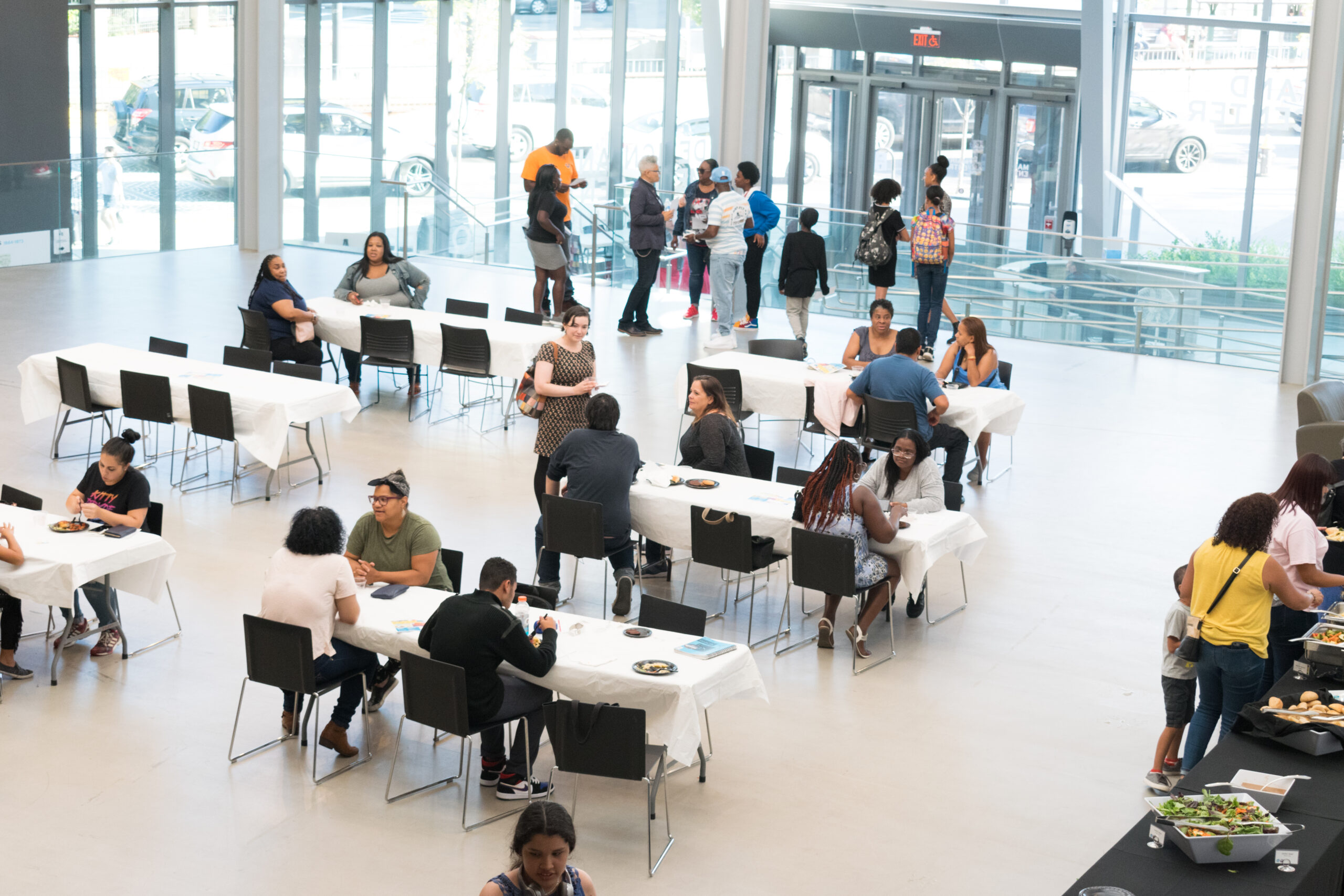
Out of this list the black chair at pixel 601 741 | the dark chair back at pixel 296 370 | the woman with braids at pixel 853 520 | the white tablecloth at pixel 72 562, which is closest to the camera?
the black chair at pixel 601 741

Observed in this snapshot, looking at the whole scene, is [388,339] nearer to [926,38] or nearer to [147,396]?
[147,396]

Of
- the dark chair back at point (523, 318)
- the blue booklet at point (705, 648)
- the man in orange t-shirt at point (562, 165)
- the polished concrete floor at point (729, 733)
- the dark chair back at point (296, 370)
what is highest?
the man in orange t-shirt at point (562, 165)

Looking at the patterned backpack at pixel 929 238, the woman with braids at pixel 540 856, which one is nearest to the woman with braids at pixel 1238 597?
the woman with braids at pixel 540 856

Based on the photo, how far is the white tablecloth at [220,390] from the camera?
956cm

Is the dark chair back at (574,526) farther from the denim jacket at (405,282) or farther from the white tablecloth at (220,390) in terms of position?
the denim jacket at (405,282)

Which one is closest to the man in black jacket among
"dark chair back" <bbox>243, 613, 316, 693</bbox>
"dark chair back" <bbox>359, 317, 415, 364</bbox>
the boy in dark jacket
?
"dark chair back" <bbox>243, 613, 316, 693</bbox>

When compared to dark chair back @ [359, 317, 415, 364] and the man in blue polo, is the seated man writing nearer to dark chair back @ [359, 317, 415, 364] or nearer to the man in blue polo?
the man in blue polo

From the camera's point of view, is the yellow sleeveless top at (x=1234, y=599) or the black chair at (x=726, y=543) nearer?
the yellow sleeveless top at (x=1234, y=599)

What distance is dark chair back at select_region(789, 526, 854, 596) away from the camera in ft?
23.6

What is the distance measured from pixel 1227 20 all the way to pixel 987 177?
3923 mm

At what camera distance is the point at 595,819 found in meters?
5.78

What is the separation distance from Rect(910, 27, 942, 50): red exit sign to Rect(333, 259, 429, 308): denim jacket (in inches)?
440

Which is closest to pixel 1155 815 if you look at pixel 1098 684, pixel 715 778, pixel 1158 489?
pixel 715 778

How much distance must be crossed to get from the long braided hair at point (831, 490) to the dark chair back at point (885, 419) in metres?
2.36
